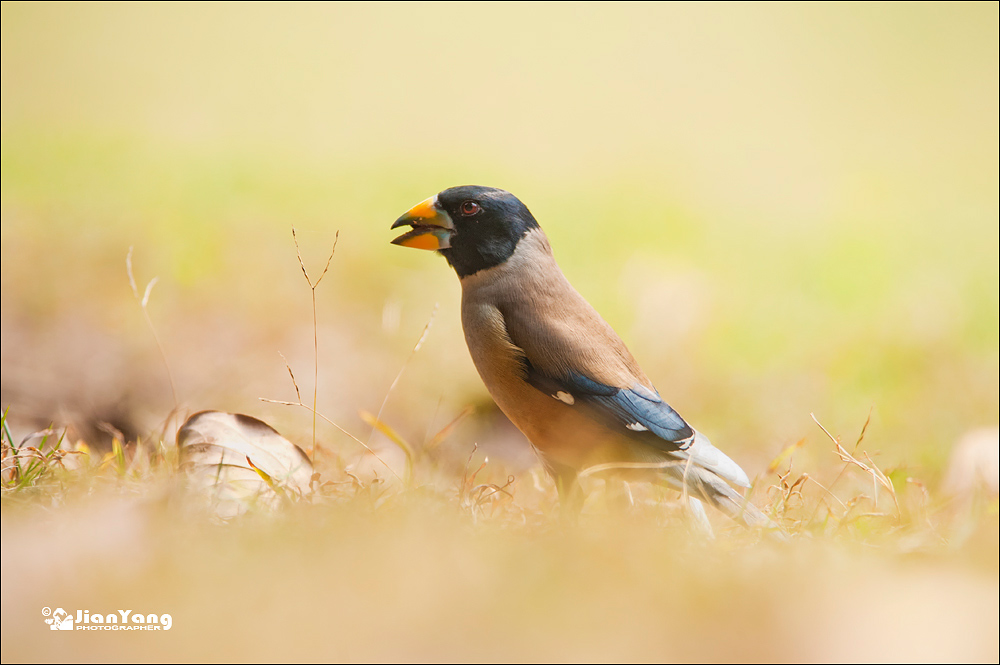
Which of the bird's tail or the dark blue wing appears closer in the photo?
the bird's tail

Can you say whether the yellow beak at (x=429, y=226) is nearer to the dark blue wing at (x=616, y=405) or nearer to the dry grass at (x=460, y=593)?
the dark blue wing at (x=616, y=405)

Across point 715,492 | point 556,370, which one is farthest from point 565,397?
point 715,492

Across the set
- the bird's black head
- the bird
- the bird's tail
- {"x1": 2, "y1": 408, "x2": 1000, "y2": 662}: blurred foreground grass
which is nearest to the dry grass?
{"x1": 2, "y1": 408, "x2": 1000, "y2": 662}: blurred foreground grass

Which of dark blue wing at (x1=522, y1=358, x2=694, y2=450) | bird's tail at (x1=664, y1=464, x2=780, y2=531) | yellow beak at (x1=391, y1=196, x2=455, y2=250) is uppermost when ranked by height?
yellow beak at (x1=391, y1=196, x2=455, y2=250)

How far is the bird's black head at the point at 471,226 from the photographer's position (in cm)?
327

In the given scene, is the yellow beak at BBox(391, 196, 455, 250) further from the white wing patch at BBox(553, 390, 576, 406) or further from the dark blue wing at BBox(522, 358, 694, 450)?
the white wing patch at BBox(553, 390, 576, 406)

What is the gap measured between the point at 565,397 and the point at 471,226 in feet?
2.85

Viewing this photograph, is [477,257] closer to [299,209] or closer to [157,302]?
[157,302]

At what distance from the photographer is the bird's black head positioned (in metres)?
3.27

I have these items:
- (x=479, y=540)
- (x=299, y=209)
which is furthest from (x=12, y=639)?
(x=299, y=209)

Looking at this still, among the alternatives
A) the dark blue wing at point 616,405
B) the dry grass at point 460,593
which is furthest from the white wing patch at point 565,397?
the dry grass at point 460,593

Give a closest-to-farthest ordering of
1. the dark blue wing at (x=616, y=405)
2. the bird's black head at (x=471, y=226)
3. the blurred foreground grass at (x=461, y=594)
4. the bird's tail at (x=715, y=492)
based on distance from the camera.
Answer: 1. the blurred foreground grass at (x=461, y=594)
2. the bird's tail at (x=715, y=492)
3. the dark blue wing at (x=616, y=405)
4. the bird's black head at (x=471, y=226)

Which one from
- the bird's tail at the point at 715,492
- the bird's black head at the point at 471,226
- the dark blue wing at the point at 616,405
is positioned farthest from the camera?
the bird's black head at the point at 471,226

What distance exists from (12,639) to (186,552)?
0.34 meters
